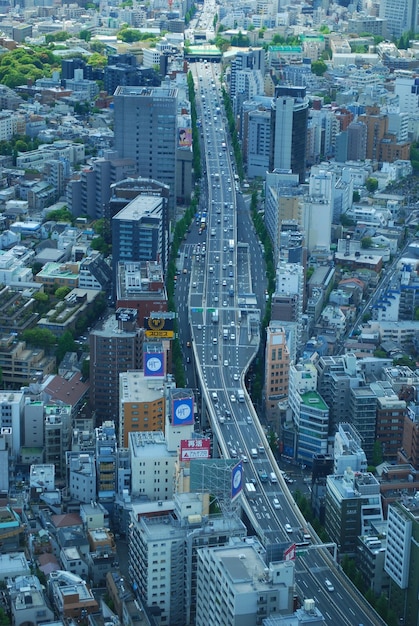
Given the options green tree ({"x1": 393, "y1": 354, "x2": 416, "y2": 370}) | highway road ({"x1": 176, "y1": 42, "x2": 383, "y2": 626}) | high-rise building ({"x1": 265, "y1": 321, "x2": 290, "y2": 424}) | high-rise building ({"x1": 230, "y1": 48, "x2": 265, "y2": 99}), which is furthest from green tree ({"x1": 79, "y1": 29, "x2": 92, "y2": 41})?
high-rise building ({"x1": 265, "y1": 321, "x2": 290, "y2": 424})

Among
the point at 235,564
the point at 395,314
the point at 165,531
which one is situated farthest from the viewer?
the point at 395,314

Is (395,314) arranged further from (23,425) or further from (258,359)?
(23,425)

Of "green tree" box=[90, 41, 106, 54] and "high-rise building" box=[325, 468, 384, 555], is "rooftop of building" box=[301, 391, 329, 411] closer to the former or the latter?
"high-rise building" box=[325, 468, 384, 555]

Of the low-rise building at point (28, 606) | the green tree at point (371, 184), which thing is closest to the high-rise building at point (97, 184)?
the green tree at point (371, 184)

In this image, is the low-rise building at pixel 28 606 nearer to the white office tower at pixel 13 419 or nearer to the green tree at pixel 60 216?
the white office tower at pixel 13 419

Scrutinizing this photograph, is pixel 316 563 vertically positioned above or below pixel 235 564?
below

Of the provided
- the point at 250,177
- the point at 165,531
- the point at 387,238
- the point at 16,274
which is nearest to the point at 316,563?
the point at 165,531
